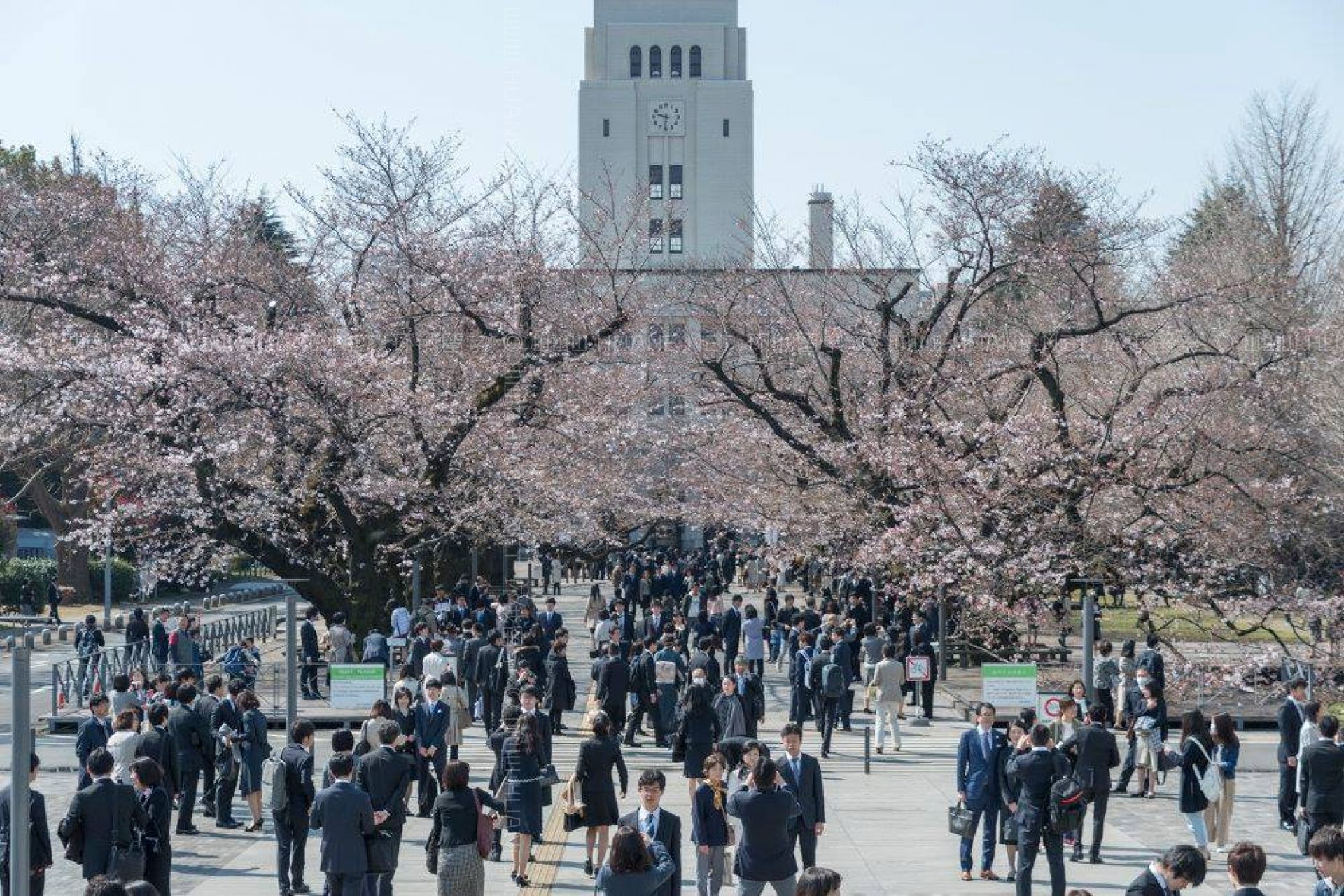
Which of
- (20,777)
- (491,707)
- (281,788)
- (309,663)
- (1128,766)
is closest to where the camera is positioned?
(20,777)

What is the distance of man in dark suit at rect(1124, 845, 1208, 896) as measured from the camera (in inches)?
308

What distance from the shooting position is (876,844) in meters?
15.0

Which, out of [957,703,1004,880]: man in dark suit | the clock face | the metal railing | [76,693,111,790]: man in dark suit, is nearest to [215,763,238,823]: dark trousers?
[76,693,111,790]: man in dark suit

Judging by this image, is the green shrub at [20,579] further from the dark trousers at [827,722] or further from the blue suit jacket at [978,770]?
the blue suit jacket at [978,770]

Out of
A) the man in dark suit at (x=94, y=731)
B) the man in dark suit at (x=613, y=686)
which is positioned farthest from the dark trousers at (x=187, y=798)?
the man in dark suit at (x=613, y=686)

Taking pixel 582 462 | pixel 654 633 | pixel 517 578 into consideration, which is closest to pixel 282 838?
pixel 654 633

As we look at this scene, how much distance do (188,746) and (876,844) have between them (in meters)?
6.66

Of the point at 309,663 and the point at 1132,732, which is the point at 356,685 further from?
the point at 1132,732

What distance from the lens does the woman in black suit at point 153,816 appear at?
37.4 feet

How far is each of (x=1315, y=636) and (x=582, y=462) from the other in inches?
633

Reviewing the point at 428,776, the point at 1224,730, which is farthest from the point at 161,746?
the point at 1224,730

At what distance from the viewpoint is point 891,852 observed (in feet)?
48.1

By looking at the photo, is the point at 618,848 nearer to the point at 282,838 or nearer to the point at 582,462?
the point at 282,838

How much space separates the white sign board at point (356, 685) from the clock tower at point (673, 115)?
7661 cm
